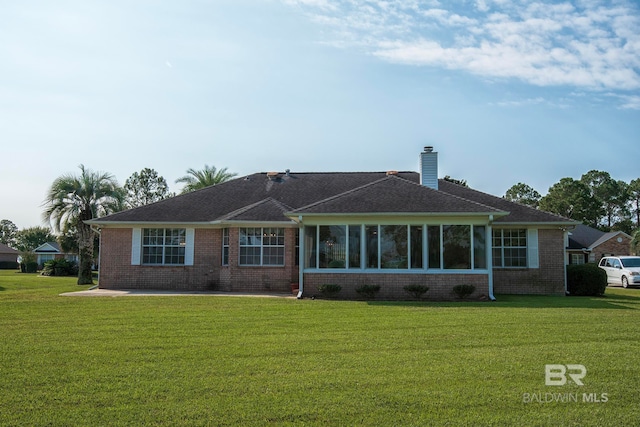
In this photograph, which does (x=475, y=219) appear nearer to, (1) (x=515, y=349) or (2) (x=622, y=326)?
(2) (x=622, y=326)

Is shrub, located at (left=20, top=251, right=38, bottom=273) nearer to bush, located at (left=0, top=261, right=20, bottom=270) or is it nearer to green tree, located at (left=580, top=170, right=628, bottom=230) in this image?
bush, located at (left=0, top=261, right=20, bottom=270)

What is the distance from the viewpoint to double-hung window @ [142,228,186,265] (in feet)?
70.9

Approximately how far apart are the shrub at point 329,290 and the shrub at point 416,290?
219cm

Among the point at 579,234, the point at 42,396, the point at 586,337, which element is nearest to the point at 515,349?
the point at 586,337

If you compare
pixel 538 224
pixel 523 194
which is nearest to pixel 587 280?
pixel 538 224

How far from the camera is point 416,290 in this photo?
56.0 feet

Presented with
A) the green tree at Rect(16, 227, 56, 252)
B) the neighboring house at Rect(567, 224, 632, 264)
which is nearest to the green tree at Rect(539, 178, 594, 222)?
the neighboring house at Rect(567, 224, 632, 264)

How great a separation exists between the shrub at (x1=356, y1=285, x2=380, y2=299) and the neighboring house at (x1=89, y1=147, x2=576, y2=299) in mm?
393

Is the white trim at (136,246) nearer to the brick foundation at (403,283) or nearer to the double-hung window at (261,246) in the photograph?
the double-hung window at (261,246)

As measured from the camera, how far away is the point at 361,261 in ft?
58.2

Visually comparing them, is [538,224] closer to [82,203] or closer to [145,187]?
[82,203]

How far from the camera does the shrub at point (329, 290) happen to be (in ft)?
56.8

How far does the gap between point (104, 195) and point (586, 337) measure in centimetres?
2670

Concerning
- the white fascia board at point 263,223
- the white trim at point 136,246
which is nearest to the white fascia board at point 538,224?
the white fascia board at point 263,223
